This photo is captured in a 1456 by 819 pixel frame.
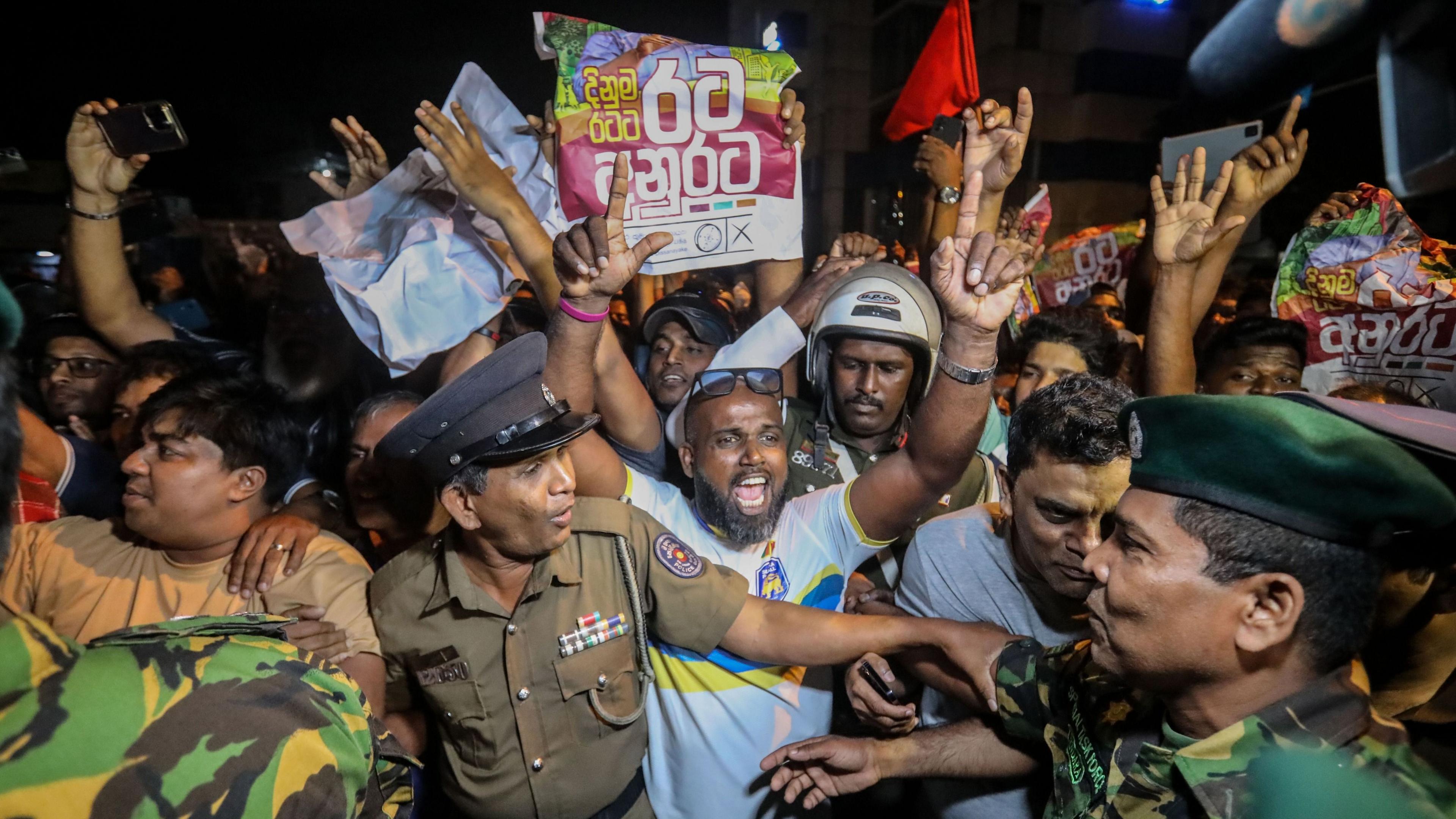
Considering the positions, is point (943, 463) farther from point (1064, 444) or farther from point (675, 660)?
point (675, 660)

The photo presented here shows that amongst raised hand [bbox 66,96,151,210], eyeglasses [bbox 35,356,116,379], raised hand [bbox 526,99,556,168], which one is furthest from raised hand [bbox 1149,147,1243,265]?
→ eyeglasses [bbox 35,356,116,379]

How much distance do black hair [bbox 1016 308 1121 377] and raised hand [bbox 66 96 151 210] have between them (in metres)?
4.50

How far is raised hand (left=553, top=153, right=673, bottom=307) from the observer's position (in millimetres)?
2516

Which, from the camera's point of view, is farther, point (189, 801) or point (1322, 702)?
point (1322, 702)

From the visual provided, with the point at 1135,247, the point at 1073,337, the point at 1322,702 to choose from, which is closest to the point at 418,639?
the point at 1322,702

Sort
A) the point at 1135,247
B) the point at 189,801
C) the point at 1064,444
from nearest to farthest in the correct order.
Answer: the point at 189,801, the point at 1064,444, the point at 1135,247

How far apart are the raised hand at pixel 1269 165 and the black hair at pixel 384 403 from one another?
370cm

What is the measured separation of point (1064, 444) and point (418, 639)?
80.2 inches

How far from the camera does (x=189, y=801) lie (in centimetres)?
96

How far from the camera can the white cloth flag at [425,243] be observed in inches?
126

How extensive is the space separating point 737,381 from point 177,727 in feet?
7.08

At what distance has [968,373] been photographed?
92.6 inches

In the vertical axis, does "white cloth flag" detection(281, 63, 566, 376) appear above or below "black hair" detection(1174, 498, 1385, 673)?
above

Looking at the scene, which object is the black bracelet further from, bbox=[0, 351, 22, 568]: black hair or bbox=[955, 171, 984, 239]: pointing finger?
bbox=[955, 171, 984, 239]: pointing finger
